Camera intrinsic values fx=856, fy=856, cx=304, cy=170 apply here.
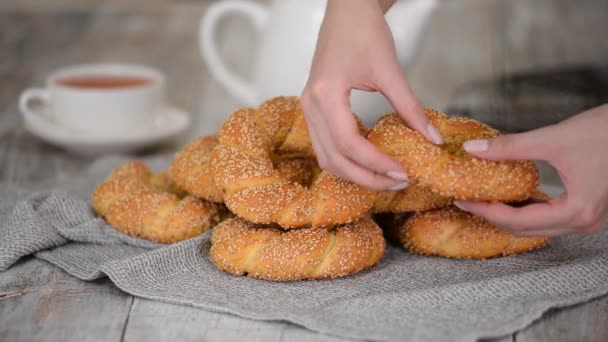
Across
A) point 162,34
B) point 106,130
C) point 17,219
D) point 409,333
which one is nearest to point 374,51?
point 409,333

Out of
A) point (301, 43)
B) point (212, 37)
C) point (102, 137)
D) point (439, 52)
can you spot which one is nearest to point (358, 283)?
point (301, 43)

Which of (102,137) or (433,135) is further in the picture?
(102,137)

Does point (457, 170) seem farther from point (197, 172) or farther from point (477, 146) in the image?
point (197, 172)

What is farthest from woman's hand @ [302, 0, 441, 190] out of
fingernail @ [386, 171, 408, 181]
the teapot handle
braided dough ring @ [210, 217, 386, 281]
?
the teapot handle

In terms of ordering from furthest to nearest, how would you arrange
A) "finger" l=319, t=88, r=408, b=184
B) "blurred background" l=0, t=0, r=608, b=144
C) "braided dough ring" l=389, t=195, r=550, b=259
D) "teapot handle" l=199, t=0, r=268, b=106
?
"blurred background" l=0, t=0, r=608, b=144, "teapot handle" l=199, t=0, r=268, b=106, "braided dough ring" l=389, t=195, r=550, b=259, "finger" l=319, t=88, r=408, b=184

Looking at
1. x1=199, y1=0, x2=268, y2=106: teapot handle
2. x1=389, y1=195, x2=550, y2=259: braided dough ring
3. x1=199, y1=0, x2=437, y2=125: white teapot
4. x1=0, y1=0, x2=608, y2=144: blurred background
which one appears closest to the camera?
x1=389, y1=195, x2=550, y2=259: braided dough ring

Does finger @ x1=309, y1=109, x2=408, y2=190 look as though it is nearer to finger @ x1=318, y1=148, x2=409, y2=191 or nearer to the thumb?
finger @ x1=318, y1=148, x2=409, y2=191

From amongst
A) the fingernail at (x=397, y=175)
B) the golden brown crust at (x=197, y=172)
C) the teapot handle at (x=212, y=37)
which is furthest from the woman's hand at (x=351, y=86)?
the teapot handle at (x=212, y=37)
